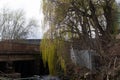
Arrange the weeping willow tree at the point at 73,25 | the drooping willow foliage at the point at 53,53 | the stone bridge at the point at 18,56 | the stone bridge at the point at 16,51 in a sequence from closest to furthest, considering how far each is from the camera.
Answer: the drooping willow foliage at the point at 53,53 → the weeping willow tree at the point at 73,25 → the stone bridge at the point at 16,51 → the stone bridge at the point at 18,56

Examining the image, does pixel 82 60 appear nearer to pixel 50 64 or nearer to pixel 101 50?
pixel 50 64

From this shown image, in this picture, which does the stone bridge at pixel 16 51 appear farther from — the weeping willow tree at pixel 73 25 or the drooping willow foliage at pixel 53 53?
the drooping willow foliage at pixel 53 53

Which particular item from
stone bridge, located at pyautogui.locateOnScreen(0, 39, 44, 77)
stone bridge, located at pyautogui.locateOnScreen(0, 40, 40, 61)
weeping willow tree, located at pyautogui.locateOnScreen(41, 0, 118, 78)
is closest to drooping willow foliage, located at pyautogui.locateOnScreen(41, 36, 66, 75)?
weeping willow tree, located at pyautogui.locateOnScreen(41, 0, 118, 78)

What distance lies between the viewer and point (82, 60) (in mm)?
24609

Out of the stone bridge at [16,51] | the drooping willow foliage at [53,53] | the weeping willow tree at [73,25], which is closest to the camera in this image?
the drooping willow foliage at [53,53]

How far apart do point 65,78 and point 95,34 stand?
3838mm

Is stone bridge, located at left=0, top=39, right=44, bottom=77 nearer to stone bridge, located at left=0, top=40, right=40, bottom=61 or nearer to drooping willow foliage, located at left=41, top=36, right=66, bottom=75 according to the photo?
stone bridge, located at left=0, top=40, right=40, bottom=61

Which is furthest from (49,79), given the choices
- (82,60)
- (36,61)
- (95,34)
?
(36,61)

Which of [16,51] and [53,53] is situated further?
[16,51]

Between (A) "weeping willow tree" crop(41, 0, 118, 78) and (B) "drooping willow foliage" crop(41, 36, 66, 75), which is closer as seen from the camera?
(B) "drooping willow foliage" crop(41, 36, 66, 75)

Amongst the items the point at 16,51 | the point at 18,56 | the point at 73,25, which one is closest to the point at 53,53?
the point at 73,25

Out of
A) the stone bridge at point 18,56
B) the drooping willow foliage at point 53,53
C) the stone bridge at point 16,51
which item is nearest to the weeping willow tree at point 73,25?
the drooping willow foliage at point 53,53

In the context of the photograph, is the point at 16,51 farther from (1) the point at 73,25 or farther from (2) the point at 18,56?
(1) the point at 73,25

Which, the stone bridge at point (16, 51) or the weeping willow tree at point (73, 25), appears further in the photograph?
the stone bridge at point (16, 51)
